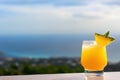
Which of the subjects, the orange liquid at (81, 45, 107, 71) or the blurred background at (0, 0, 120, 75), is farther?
the blurred background at (0, 0, 120, 75)

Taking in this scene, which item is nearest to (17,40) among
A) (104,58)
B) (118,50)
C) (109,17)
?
(109,17)

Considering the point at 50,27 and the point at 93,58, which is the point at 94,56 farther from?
the point at 50,27

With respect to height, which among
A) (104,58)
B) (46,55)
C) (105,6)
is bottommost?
(46,55)

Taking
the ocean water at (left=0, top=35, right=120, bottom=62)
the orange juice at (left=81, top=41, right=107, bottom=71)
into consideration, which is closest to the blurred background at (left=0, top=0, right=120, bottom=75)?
the ocean water at (left=0, top=35, right=120, bottom=62)

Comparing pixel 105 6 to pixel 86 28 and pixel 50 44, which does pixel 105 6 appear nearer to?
pixel 86 28

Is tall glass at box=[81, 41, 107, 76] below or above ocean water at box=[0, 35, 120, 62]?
above

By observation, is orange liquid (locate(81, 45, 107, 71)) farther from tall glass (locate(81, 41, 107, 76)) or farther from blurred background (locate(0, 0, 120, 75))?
blurred background (locate(0, 0, 120, 75))
